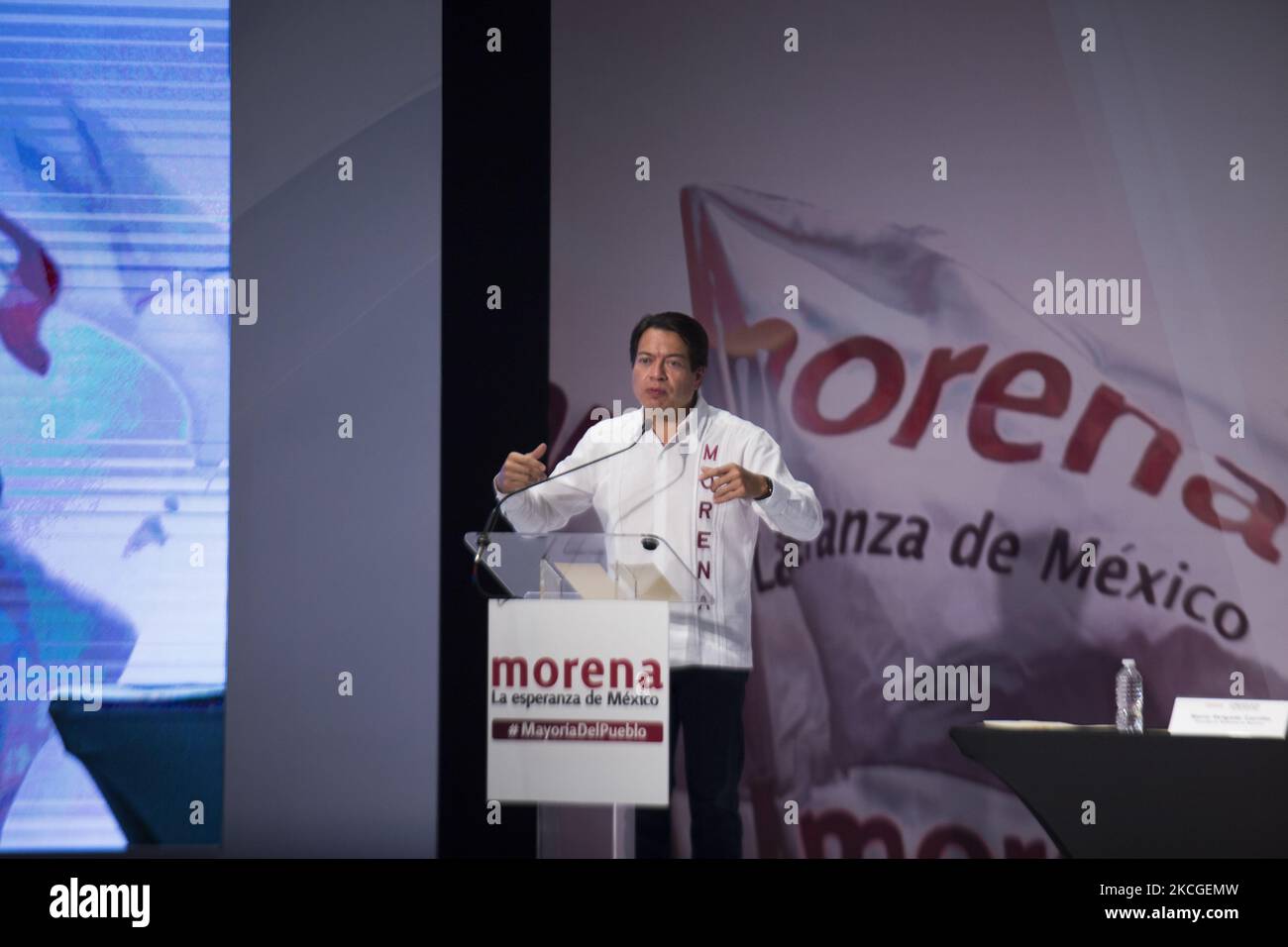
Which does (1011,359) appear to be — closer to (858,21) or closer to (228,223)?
(858,21)

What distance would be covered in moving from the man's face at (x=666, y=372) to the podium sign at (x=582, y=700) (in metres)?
0.92

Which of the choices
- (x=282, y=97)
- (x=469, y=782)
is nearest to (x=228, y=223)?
(x=282, y=97)

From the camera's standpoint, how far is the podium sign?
3.57 m

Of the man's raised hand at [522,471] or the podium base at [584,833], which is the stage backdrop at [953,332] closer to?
the podium base at [584,833]

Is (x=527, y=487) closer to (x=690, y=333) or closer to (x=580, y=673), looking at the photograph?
(x=580, y=673)

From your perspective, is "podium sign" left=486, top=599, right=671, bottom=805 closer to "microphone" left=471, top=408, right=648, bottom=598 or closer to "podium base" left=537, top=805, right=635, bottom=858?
"microphone" left=471, top=408, right=648, bottom=598

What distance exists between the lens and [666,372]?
430 cm

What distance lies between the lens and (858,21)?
4613mm

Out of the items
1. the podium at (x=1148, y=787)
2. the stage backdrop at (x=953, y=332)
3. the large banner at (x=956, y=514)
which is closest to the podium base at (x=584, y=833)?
the stage backdrop at (x=953, y=332)

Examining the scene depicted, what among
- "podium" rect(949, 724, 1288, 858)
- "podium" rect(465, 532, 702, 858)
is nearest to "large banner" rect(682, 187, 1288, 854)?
"podium" rect(949, 724, 1288, 858)

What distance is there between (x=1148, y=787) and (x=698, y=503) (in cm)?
157

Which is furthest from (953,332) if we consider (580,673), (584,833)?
(584,833)

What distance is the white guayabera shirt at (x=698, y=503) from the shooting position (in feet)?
13.5

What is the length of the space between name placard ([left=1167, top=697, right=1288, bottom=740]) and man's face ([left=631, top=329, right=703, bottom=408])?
5.88 ft
